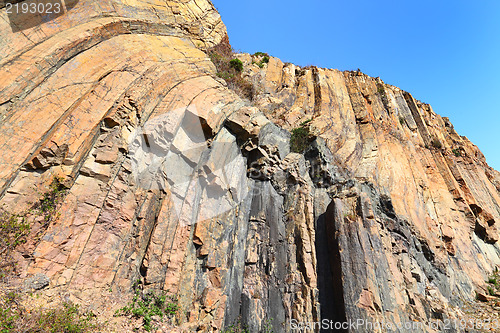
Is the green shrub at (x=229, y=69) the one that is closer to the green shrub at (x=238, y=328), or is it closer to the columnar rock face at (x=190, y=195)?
the columnar rock face at (x=190, y=195)

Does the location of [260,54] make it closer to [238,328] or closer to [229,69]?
[229,69]

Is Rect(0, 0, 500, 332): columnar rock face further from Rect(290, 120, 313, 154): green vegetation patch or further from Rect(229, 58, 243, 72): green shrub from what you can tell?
Rect(229, 58, 243, 72): green shrub

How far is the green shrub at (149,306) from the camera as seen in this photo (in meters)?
8.16

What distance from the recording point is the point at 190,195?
1134 centimetres

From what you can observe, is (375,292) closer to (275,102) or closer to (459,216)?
(275,102)

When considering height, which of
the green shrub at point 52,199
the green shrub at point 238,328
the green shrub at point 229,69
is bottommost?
the green shrub at point 238,328

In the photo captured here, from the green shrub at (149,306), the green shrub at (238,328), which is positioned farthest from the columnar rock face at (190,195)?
the green shrub at (149,306)

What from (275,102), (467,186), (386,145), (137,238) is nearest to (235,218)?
(137,238)

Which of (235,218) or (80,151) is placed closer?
(80,151)

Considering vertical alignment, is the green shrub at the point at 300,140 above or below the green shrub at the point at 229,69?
below

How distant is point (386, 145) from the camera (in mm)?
21047

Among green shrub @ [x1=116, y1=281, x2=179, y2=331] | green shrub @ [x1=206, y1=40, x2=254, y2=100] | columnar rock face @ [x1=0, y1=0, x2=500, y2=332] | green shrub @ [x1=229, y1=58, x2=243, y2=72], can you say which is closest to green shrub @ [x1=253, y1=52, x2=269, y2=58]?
green shrub @ [x1=206, y1=40, x2=254, y2=100]

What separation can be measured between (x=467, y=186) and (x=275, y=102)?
1985 centimetres

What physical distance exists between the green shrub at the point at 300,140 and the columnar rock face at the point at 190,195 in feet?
0.87
